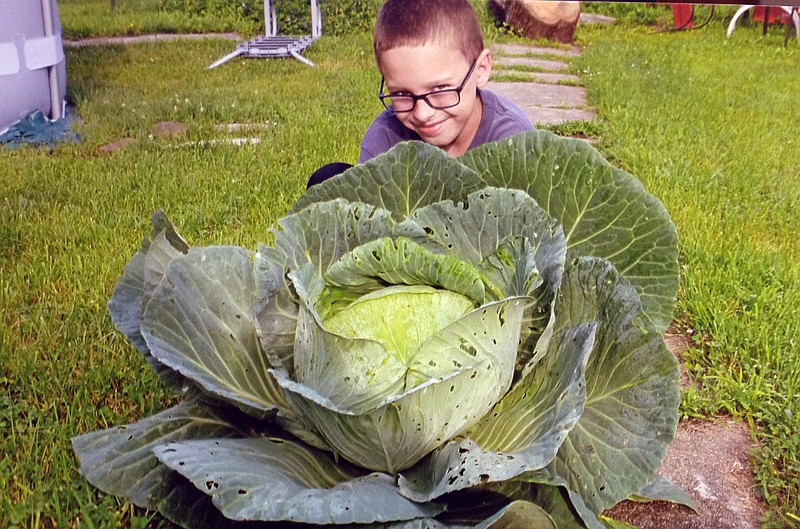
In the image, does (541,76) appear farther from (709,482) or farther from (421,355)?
(421,355)

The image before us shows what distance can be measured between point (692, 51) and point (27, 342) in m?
2.91

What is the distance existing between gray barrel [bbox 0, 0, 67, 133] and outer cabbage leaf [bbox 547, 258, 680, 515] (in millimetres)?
2683

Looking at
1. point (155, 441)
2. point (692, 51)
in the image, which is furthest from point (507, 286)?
point (692, 51)

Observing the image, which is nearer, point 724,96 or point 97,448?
point 97,448

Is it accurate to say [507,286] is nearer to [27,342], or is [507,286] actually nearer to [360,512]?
[360,512]

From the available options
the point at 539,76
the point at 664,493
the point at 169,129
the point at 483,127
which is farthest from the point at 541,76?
the point at 664,493

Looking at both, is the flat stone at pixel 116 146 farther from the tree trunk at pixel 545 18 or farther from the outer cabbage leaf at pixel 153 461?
the outer cabbage leaf at pixel 153 461

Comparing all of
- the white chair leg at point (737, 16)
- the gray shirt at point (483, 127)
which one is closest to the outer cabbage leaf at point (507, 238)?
the gray shirt at point (483, 127)

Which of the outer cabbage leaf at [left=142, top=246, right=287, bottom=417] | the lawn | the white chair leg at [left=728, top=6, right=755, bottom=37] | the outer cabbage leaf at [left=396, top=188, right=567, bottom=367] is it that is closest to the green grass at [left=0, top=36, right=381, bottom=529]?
the lawn

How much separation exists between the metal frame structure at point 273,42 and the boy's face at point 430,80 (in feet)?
4.88

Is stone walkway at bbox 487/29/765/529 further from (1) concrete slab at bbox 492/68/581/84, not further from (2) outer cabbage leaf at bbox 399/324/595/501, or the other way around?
(1) concrete slab at bbox 492/68/581/84

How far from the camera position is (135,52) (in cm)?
331

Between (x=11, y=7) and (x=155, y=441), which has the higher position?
(x=11, y=7)

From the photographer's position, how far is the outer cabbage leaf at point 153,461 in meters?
0.92
